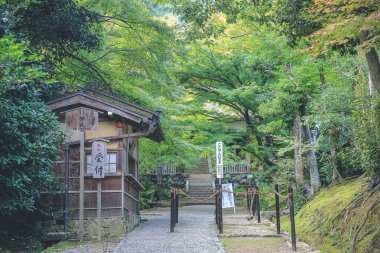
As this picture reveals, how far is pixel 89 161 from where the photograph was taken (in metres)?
12.8

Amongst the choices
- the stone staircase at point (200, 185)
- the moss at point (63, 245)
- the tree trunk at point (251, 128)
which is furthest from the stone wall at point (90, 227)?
the stone staircase at point (200, 185)

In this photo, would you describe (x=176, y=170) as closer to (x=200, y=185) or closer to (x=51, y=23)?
(x=200, y=185)

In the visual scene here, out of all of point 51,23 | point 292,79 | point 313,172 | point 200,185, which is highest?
point 51,23

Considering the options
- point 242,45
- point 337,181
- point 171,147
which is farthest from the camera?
point 242,45

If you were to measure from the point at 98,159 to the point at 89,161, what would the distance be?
158 cm

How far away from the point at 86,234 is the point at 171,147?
730 cm

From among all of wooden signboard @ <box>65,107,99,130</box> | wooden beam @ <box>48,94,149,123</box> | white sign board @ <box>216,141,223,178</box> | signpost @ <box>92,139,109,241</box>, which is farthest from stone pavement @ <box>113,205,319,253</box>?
wooden beam @ <box>48,94,149,123</box>

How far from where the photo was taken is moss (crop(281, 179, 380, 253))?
330 inches

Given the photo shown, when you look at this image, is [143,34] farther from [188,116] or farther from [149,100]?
[188,116]

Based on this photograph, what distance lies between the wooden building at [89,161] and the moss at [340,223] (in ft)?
18.2

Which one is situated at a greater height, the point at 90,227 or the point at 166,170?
the point at 166,170

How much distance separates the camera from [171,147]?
1855cm

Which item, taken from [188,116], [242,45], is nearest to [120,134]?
[242,45]

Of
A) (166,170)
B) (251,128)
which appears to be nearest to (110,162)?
(251,128)
